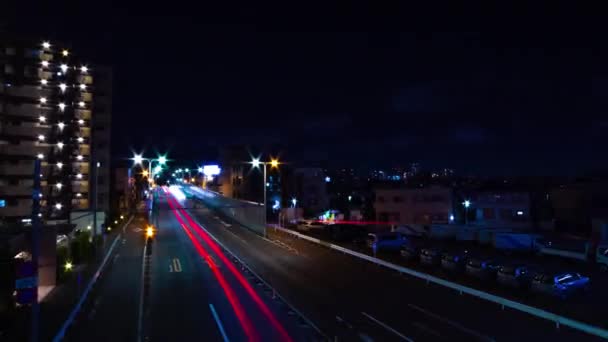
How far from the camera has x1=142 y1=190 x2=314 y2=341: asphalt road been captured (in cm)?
1634

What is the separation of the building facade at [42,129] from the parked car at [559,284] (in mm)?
54175

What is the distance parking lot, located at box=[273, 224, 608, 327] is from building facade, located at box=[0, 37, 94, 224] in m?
45.9

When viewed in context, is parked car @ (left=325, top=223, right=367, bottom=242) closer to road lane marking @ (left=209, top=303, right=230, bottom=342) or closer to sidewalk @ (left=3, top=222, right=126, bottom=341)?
sidewalk @ (left=3, top=222, right=126, bottom=341)

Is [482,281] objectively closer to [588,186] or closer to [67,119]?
[588,186]

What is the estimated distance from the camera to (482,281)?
23.5 meters

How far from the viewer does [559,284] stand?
19.7 m

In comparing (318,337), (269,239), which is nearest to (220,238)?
(269,239)

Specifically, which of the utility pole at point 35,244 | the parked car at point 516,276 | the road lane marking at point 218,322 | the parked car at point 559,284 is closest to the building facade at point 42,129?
the road lane marking at point 218,322

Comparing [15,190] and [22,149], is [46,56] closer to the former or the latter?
[22,149]

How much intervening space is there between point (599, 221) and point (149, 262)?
38.9 metres

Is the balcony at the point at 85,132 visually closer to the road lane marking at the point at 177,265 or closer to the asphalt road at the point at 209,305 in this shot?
the asphalt road at the point at 209,305

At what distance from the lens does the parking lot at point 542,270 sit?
58.8ft

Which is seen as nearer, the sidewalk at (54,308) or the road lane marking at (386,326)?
the road lane marking at (386,326)

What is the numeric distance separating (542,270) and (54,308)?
21.5 m
